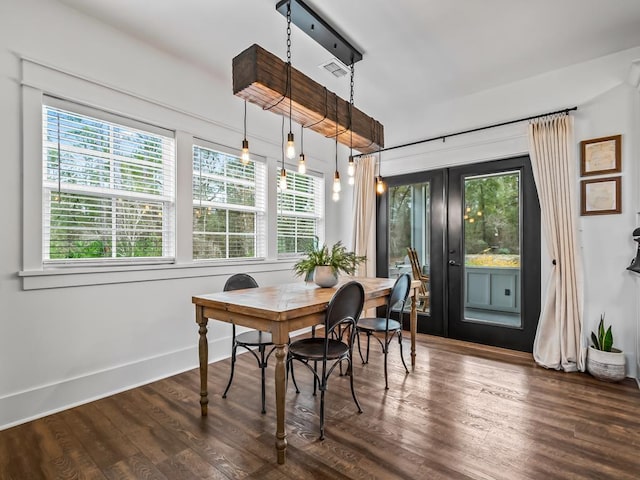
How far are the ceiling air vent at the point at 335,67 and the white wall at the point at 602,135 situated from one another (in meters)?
1.82

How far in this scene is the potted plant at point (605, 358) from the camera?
2.92m

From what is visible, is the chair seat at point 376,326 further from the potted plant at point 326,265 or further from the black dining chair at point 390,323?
the potted plant at point 326,265

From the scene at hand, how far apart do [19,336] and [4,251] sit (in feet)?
1.91

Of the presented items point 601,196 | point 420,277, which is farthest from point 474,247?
point 601,196

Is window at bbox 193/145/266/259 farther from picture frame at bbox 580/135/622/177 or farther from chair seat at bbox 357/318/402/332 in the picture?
picture frame at bbox 580/135/622/177

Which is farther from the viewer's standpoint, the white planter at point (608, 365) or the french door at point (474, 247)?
the french door at point (474, 247)

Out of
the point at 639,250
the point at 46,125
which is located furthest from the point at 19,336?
the point at 639,250

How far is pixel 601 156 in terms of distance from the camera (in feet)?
10.5

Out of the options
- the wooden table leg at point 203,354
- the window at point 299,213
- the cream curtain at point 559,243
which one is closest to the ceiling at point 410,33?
the cream curtain at point 559,243

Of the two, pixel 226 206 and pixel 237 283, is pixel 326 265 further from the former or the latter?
pixel 226 206

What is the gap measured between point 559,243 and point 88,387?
14.1 ft

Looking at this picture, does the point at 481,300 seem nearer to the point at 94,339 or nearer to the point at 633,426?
the point at 633,426

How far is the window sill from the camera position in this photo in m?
2.40

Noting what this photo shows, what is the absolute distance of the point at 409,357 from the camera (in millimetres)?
3562
